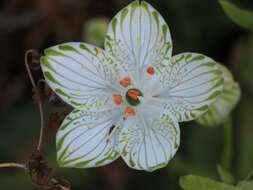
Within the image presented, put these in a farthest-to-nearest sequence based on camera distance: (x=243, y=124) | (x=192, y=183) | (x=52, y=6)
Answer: (x=52, y=6), (x=243, y=124), (x=192, y=183)

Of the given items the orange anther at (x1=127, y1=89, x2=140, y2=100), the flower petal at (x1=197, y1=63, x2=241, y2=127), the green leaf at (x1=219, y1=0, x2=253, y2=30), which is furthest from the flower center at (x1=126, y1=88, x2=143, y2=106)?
the green leaf at (x1=219, y1=0, x2=253, y2=30)

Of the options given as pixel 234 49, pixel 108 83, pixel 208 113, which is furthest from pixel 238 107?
pixel 108 83

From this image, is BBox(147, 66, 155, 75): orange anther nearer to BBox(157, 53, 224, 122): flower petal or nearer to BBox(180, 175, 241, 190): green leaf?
BBox(157, 53, 224, 122): flower petal

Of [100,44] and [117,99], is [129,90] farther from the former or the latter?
[100,44]

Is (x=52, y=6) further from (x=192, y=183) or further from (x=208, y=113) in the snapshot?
(x=192, y=183)

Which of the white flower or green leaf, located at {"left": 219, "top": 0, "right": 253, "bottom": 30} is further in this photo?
green leaf, located at {"left": 219, "top": 0, "right": 253, "bottom": 30}

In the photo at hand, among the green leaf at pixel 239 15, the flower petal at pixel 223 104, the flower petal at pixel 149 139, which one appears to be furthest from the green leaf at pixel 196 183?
the green leaf at pixel 239 15

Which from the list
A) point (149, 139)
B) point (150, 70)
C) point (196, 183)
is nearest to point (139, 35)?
point (150, 70)
